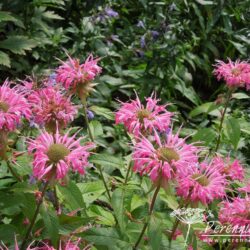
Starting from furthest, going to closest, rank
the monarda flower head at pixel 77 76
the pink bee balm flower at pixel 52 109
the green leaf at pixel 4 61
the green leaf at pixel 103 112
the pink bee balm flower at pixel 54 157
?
the green leaf at pixel 4 61
the green leaf at pixel 103 112
the monarda flower head at pixel 77 76
the pink bee balm flower at pixel 52 109
the pink bee balm flower at pixel 54 157

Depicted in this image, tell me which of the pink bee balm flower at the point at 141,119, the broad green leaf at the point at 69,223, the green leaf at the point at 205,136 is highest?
the pink bee balm flower at the point at 141,119

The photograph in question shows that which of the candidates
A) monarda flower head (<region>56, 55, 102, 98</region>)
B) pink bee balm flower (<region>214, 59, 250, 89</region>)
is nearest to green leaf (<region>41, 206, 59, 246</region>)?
monarda flower head (<region>56, 55, 102, 98</region>)

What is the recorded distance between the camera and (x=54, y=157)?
46.8 inches

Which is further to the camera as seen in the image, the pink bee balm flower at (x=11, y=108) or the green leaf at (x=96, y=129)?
the green leaf at (x=96, y=129)

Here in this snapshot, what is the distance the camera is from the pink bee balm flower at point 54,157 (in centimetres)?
117

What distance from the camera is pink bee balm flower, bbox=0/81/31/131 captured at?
51.3 inches

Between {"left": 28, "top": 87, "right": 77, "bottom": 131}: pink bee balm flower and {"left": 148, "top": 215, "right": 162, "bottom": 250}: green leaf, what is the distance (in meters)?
0.38

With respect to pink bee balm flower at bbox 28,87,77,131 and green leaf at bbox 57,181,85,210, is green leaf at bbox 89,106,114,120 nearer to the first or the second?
pink bee balm flower at bbox 28,87,77,131

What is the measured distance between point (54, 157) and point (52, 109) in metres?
0.26

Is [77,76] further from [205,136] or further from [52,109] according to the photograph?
[205,136]

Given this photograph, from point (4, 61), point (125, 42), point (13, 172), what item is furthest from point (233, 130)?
point (125, 42)

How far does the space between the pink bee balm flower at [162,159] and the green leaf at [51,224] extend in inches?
8.9

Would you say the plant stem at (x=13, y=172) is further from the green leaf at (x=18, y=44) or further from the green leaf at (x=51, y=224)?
the green leaf at (x=18, y=44)

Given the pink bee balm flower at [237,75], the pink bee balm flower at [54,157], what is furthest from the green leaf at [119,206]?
the pink bee balm flower at [237,75]
